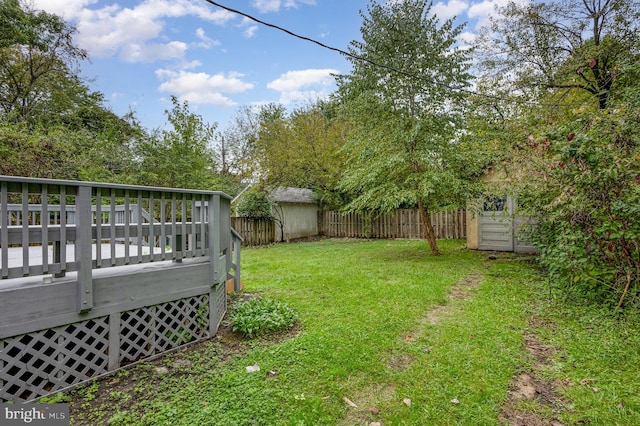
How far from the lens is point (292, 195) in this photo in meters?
14.7

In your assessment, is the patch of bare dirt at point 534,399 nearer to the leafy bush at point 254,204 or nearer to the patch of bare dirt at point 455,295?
the patch of bare dirt at point 455,295

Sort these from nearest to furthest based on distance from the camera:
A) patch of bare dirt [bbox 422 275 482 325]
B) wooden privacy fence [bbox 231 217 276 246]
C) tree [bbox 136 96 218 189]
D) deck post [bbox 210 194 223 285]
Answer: deck post [bbox 210 194 223 285]
patch of bare dirt [bbox 422 275 482 325]
tree [bbox 136 96 218 189]
wooden privacy fence [bbox 231 217 276 246]

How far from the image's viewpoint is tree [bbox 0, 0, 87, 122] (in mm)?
10688

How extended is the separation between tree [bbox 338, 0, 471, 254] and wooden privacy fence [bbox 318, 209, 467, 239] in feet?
15.9

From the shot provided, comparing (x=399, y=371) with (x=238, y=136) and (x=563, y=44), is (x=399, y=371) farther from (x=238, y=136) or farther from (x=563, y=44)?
(x=238, y=136)

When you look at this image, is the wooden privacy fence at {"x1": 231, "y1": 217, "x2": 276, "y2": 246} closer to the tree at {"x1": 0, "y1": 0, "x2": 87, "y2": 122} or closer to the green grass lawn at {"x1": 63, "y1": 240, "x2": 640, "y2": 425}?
the tree at {"x1": 0, "y1": 0, "x2": 87, "y2": 122}

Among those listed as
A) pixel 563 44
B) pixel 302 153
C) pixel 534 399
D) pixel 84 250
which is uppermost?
pixel 563 44

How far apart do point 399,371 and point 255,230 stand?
10.9 meters

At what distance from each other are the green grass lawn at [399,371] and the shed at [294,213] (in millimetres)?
9177

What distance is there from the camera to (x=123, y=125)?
1526 centimetres

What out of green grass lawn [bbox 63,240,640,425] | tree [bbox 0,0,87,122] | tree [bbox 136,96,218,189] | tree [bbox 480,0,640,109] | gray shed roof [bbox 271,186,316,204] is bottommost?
green grass lawn [bbox 63,240,640,425]

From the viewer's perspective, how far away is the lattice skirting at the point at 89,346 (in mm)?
2207

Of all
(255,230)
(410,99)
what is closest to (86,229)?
(410,99)

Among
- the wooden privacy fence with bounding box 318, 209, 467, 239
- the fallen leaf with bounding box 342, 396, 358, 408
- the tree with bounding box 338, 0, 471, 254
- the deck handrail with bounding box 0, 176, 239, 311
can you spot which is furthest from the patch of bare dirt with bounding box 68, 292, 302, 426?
the wooden privacy fence with bounding box 318, 209, 467, 239
